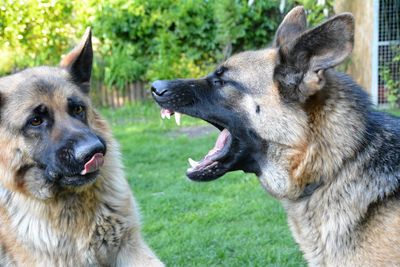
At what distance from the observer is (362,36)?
447 inches

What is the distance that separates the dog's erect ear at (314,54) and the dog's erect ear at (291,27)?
0.99 ft

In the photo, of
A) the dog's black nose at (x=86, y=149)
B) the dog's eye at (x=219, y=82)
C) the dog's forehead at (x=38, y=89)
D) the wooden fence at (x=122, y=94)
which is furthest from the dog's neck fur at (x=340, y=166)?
the wooden fence at (x=122, y=94)

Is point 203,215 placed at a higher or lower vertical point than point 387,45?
higher

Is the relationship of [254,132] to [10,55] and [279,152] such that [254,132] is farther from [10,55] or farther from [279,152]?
[10,55]

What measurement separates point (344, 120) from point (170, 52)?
35.5 feet

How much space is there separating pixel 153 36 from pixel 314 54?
11.3 metres

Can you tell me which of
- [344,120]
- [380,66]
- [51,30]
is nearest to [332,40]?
[344,120]

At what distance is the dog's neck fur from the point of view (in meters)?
3.38

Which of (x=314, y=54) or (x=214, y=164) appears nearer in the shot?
(x=314, y=54)

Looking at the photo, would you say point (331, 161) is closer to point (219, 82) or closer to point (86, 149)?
point (219, 82)

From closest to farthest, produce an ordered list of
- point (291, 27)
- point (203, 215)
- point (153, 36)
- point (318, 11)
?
point (291, 27)
point (203, 215)
point (318, 11)
point (153, 36)

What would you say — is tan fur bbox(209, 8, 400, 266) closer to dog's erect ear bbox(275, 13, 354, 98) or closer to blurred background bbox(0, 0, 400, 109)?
dog's erect ear bbox(275, 13, 354, 98)

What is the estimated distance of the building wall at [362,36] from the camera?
11.1m

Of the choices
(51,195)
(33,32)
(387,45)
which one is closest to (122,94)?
(33,32)
